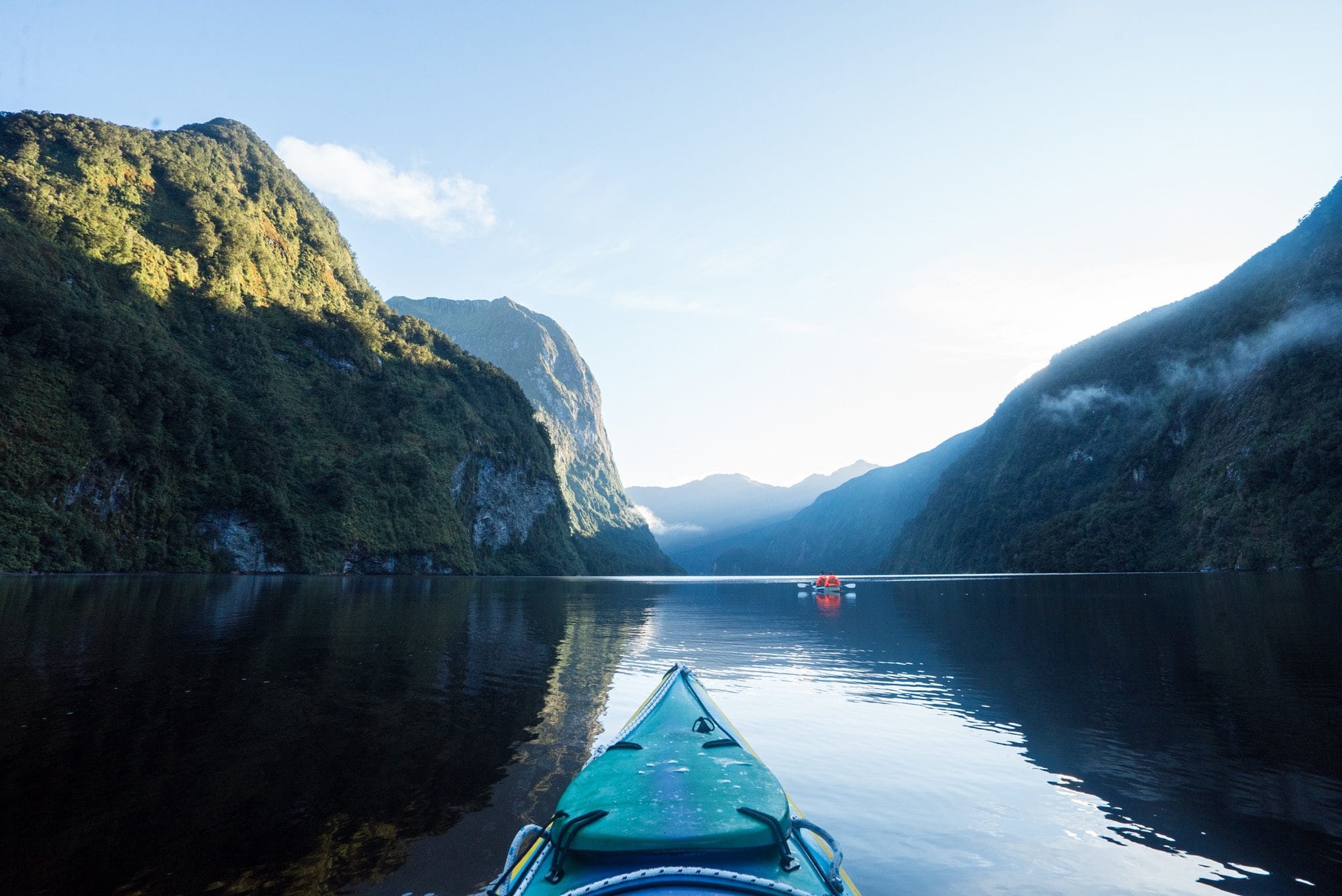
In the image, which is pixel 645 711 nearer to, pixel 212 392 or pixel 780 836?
pixel 780 836

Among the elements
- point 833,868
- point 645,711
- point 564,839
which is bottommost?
point 645,711

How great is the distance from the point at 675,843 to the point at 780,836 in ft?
3.12

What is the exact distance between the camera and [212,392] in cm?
10119

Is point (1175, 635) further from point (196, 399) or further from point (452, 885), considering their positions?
point (196, 399)

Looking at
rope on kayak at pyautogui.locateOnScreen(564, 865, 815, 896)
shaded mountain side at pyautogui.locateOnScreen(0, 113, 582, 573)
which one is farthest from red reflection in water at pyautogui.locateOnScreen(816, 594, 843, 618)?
shaded mountain side at pyautogui.locateOnScreen(0, 113, 582, 573)

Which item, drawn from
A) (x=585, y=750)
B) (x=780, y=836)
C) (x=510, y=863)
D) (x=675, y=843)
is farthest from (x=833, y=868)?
(x=585, y=750)

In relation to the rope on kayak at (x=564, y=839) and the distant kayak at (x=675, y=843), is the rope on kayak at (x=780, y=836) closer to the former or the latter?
the distant kayak at (x=675, y=843)

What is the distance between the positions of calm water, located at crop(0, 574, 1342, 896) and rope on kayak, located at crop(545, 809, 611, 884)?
8.74 ft

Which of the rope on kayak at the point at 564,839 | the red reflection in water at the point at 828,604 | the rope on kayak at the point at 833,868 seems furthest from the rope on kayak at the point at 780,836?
the red reflection in water at the point at 828,604

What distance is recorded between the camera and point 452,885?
24.0 feet

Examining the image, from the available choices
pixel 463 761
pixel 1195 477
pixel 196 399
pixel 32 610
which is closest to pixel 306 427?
pixel 196 399

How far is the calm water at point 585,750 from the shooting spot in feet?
26.4

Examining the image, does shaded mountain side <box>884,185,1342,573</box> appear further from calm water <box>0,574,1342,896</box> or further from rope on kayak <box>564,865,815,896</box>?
rope on kayak <box>564,865,815,896</box>

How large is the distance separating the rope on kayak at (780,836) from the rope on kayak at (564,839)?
1.37 meters
